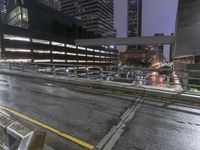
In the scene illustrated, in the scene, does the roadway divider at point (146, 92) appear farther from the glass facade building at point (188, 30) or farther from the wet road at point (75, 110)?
the glass facade building at point (188, 30)

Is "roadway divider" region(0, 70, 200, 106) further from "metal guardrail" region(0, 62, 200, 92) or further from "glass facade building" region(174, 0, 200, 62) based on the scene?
"glass facade building" region(174, 0, 200, 62)

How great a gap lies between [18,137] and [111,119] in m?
3.29

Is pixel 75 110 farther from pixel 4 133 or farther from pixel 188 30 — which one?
pixel 188 30

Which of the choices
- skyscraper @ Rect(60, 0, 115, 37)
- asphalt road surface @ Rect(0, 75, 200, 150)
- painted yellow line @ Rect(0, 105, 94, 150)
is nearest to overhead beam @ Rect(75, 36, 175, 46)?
asphalt road surface @ Rect(0, 75, 200, 150)

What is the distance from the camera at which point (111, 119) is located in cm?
484

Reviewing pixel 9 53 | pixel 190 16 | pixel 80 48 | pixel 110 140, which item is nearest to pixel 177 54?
pixel 190 16

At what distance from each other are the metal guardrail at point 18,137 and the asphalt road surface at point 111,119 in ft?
4.51

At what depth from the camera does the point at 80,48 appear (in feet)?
275

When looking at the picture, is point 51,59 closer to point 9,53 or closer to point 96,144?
point 9,53

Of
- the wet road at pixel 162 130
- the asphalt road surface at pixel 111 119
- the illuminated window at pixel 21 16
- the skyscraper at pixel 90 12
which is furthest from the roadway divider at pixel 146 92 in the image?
the skyscraper at pixel 90 12

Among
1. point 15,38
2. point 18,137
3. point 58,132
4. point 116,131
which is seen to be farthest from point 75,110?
point 15,38

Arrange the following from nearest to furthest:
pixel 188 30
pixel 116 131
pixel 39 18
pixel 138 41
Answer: pixel 116 131, pixel 188 30, pixel 138 41, pixel 39 18

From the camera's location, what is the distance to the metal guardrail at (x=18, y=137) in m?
1.85

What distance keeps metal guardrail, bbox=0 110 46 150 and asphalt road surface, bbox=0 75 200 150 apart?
54.1 inches
